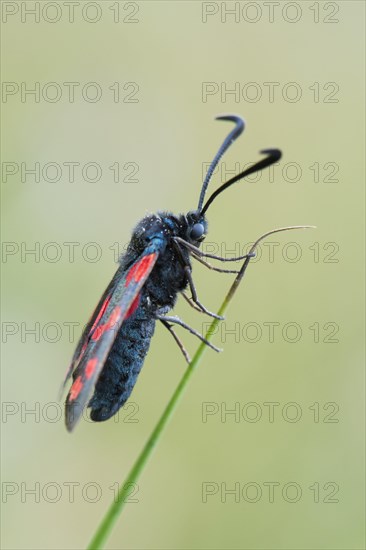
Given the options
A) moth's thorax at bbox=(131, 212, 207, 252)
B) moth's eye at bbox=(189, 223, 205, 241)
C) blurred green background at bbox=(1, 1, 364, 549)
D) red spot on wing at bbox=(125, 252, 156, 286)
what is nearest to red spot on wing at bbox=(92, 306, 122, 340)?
red spot on wing at bbox=(125, 252, 156, 286)

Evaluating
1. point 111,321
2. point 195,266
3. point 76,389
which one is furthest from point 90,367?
point 195,266

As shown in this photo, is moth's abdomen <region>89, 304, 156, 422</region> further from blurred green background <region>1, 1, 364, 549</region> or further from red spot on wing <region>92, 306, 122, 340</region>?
blurred green background <region>1, 1, 364, 549</region>

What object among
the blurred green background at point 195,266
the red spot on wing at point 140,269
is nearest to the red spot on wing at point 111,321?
the red spot on wing at point 140,269

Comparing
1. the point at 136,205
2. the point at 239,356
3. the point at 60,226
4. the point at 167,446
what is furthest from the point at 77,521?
the point at 136,205

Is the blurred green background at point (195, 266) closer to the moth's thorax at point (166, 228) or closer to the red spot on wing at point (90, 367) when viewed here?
the moth's thorax at point (166, 228)

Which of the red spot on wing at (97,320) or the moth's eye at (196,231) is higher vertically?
the moth's eye at (196,231)

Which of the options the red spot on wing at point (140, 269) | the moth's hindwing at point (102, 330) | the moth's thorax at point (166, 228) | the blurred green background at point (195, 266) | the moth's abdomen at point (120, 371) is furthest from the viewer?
the blurred green background at point (195, 266)
